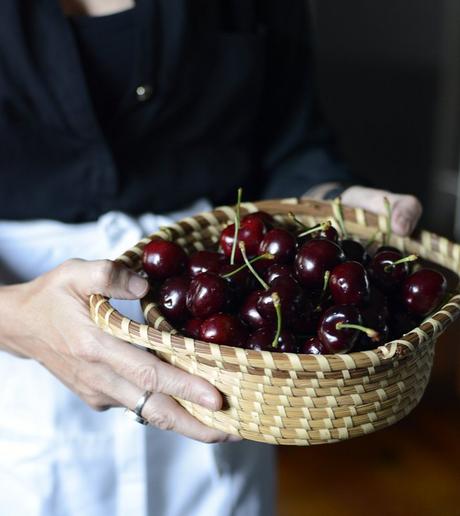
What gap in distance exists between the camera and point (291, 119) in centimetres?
107

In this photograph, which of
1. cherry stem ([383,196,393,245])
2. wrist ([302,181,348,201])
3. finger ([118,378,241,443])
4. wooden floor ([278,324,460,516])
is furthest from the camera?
Answer: wooden floor ([278,324,460,516])

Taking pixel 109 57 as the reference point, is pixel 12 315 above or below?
below

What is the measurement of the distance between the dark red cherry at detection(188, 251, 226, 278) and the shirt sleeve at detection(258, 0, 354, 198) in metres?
0.32

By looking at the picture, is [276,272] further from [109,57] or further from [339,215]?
[109,57]

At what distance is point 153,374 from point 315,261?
0.55ft

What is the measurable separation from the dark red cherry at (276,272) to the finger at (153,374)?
4.6 inches

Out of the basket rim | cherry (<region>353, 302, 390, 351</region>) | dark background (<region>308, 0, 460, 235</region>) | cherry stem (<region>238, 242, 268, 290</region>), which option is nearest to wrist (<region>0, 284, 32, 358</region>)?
the basket rim

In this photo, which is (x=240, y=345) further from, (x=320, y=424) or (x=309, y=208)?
(x=309, y=208)

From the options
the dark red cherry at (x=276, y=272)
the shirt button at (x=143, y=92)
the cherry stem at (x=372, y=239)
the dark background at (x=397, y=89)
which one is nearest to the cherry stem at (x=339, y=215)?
the cherry stem at (x=372, y=239)

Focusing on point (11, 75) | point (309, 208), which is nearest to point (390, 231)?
point (309, 208)

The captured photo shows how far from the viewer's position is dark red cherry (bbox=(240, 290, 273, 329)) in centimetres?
64

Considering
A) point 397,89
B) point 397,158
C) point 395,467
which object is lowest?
point 395,467

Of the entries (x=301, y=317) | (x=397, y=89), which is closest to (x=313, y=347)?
(x=301, y=317)

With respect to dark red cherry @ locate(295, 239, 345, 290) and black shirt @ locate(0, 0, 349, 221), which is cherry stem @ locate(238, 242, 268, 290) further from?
black shirt @ locate(0, 0, 349, 221)
